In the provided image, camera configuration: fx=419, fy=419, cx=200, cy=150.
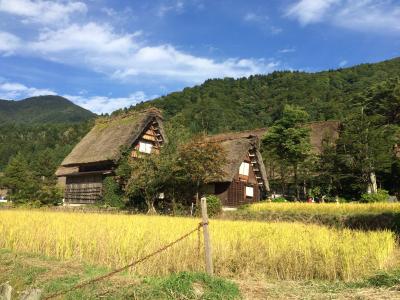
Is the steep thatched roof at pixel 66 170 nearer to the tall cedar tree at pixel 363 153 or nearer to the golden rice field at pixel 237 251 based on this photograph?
the tall cedar tree at pixel 363 153

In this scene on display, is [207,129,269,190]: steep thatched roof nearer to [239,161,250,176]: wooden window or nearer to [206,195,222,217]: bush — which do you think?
[239,161,250,176]: wooden window

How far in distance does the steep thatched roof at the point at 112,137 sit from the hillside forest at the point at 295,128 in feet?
7.00

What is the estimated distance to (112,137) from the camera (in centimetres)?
2986

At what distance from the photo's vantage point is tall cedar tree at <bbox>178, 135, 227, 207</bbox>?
21938 mm

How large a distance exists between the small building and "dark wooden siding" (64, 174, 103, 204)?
761 cm

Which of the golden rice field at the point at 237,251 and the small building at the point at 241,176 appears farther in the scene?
the small building at the point at 241,176

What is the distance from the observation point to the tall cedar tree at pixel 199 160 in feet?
72.0

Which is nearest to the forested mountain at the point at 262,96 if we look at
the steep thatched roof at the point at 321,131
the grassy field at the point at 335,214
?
the steep thatched roof at the point at 321,131

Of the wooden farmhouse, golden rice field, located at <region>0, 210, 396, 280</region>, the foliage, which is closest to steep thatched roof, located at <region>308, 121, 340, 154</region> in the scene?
the wooden farmhouse

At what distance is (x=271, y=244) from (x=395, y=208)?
11071 millimetres

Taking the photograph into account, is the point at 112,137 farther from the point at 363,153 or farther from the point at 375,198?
the point at 375,198

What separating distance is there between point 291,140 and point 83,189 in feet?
50.3

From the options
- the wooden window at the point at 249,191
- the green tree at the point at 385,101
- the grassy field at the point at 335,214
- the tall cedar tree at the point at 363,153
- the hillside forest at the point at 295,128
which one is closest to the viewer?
the grassy field at the point at 335,214

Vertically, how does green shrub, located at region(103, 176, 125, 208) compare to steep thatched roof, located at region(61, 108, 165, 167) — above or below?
below
